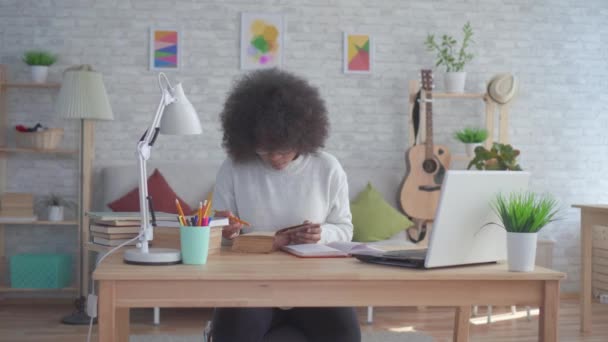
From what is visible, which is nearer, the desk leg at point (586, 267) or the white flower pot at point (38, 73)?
the desk leg at point (586, 267)

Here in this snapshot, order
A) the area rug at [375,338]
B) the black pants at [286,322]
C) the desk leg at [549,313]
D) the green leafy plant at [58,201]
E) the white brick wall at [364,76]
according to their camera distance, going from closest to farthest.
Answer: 1. the desk leg at [549,313]
2. the black pants at [286,322]
3. the area rug at [375,338]
4. the green leafy plant at [58,201]
5. the white brick wall at [364,76]

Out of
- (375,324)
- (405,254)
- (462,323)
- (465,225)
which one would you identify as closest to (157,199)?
(375,324)

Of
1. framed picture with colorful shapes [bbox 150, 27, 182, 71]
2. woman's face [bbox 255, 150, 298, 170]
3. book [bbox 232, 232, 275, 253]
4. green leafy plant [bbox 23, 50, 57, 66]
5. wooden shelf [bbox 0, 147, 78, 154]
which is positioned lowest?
book [bbox 232, 232, 275, 253]

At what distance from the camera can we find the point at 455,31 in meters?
5.17

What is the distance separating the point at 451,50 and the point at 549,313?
3.55 m

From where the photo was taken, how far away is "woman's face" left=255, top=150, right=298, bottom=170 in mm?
2475

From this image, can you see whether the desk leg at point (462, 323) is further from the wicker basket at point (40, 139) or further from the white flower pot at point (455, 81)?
the wicker basket at point (40, 139)

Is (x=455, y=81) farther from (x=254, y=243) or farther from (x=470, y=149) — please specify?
(x=254, y=243)

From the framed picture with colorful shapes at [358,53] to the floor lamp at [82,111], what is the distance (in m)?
1.70

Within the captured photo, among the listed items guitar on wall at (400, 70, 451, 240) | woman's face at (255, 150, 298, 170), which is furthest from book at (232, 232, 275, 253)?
guitar on wall at (400, 70, 451, 240)

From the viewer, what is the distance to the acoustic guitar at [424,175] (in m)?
4.78

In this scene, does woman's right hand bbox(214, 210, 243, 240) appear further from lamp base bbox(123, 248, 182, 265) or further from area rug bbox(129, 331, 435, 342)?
area rug bbox(129, 331, 435, 342)

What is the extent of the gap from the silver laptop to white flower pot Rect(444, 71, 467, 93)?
3173 mm

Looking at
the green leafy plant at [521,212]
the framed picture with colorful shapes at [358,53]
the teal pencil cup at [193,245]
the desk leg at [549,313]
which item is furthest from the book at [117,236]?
Answer: the framed picture with colorful shapes at [358,53]
